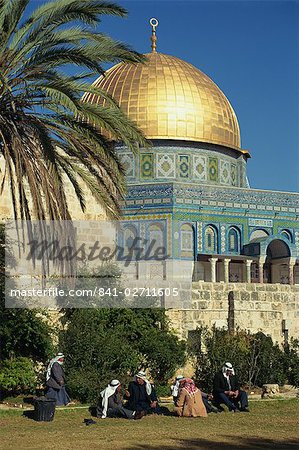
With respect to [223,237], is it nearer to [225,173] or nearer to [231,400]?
[225,173]

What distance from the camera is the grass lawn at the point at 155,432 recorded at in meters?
7.84

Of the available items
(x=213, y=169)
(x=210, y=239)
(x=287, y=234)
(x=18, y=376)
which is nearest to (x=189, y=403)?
(x=18, y=376)

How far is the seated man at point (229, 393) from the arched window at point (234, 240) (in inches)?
625

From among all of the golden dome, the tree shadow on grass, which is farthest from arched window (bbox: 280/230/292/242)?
the tree shadow on grass

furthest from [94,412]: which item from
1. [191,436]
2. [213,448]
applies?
[213,448]

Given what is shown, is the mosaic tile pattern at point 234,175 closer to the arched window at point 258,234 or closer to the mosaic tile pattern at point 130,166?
the arched window at point 258,234

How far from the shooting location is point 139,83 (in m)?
29.2

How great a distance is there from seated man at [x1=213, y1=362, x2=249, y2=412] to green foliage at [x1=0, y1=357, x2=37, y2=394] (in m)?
2.56

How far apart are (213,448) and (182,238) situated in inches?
712

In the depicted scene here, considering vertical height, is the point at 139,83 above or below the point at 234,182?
above

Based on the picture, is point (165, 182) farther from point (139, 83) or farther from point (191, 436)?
point (191, 436)

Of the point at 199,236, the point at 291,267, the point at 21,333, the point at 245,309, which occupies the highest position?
the point at 199,236

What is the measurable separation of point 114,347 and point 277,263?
52.2 ft

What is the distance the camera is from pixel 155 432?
28.6 ft
